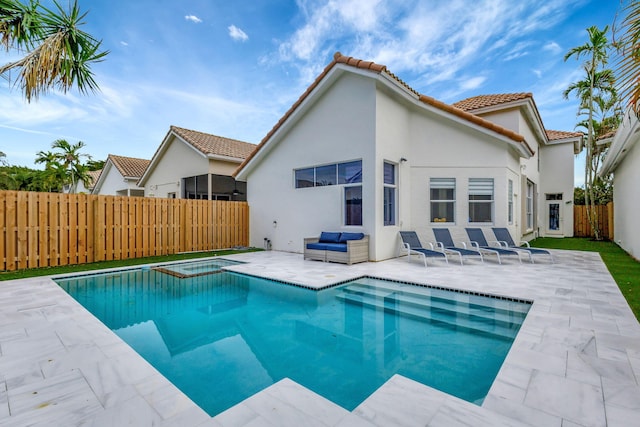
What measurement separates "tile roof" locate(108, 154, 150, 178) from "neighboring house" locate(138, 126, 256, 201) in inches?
122

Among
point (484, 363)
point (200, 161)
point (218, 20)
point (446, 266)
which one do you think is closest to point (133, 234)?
point (200, 161)

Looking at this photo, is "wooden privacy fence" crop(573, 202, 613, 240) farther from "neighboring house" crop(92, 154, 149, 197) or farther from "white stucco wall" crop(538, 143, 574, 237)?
"neighboring house" crop(92, 154, 149, 197)

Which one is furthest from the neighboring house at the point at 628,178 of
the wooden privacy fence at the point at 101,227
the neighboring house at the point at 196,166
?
the neighboring house at the point at 196,166

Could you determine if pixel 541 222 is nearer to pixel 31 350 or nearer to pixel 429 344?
pixel 429 344

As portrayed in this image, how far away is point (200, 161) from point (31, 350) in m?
15.7

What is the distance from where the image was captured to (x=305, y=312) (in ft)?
19.4

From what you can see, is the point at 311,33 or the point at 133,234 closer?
the point at 133,234

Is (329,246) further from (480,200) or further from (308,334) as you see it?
(480,200)

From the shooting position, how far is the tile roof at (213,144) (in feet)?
59.1

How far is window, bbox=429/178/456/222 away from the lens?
12.5 m

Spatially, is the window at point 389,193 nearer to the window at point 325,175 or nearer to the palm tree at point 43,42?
the window at point 325,175

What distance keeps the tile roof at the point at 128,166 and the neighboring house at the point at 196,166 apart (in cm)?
310

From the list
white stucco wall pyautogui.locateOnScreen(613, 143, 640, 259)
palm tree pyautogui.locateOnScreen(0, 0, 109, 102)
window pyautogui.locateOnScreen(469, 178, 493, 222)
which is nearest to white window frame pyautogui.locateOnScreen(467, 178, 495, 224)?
window pyautogui.locateOnScreen(469, 178, 493, 222)

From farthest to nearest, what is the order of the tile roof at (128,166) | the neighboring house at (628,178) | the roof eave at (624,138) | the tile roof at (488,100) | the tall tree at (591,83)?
the tile roof at (128,166), the tall tree at (591,83), the tile roof at (488,100), the neighboring house at (628,178), the roof eave at (624,138)
